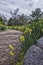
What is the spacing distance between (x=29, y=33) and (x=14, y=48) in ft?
1.65

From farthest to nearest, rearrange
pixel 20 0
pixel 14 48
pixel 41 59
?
1. pixel 20 0
2. pixel 14 48
3. pixel 41 59

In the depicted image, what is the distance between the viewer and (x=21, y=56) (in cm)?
495

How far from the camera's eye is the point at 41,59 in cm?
435

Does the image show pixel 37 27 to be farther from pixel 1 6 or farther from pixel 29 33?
pixel 1 6

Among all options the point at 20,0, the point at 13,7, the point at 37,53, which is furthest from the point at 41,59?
the point at 20,0

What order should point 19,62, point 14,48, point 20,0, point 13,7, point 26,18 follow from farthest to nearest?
1. point 20,0
2. point 13,7
3. point 26,18
4. point 14,48
5. point 19,62

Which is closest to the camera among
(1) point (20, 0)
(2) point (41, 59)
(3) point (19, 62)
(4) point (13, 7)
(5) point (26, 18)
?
(2) point (41, 59)

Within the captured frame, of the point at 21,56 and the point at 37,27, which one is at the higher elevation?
the point at 37,27

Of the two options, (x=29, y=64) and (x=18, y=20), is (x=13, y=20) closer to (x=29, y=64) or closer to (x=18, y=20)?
(x=18, y=20)

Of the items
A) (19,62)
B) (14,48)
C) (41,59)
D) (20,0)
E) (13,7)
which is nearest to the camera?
(41,59)

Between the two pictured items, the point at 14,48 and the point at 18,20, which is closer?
the point at 14,48

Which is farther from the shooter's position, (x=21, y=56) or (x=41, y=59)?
(x=21, y=56)

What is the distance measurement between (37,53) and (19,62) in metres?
0.58

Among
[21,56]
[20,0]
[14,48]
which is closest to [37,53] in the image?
[21,56]
